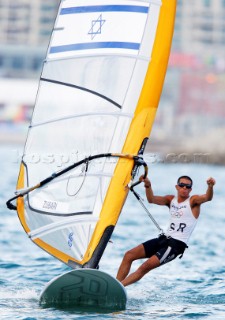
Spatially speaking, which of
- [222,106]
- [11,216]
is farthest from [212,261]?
[222,106]

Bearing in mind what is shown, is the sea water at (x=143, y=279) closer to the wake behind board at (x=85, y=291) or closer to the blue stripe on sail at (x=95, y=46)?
the wake behind board at (x=85, y=291)

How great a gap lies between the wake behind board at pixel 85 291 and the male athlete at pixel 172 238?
42cm

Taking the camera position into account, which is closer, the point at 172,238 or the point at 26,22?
the point at 172,238

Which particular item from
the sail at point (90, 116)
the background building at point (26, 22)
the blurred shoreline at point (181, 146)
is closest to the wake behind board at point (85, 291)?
the sail at point (90, 116)

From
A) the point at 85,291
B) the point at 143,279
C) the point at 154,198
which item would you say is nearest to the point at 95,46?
the point at 154,198

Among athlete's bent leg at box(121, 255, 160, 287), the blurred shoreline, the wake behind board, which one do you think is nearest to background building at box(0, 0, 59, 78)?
the blurred shoreline

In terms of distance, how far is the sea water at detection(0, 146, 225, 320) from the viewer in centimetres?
899

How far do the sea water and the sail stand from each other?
27.2 inches

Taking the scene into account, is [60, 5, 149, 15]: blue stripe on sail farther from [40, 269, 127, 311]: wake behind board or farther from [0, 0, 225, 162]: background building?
[0, 0, 225, 162]: background building

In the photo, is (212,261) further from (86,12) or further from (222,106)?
(222,106)

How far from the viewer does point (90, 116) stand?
9.34 metres

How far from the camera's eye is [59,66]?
9531mm

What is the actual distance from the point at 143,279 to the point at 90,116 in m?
2.90

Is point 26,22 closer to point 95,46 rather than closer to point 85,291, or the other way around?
point 95,46
